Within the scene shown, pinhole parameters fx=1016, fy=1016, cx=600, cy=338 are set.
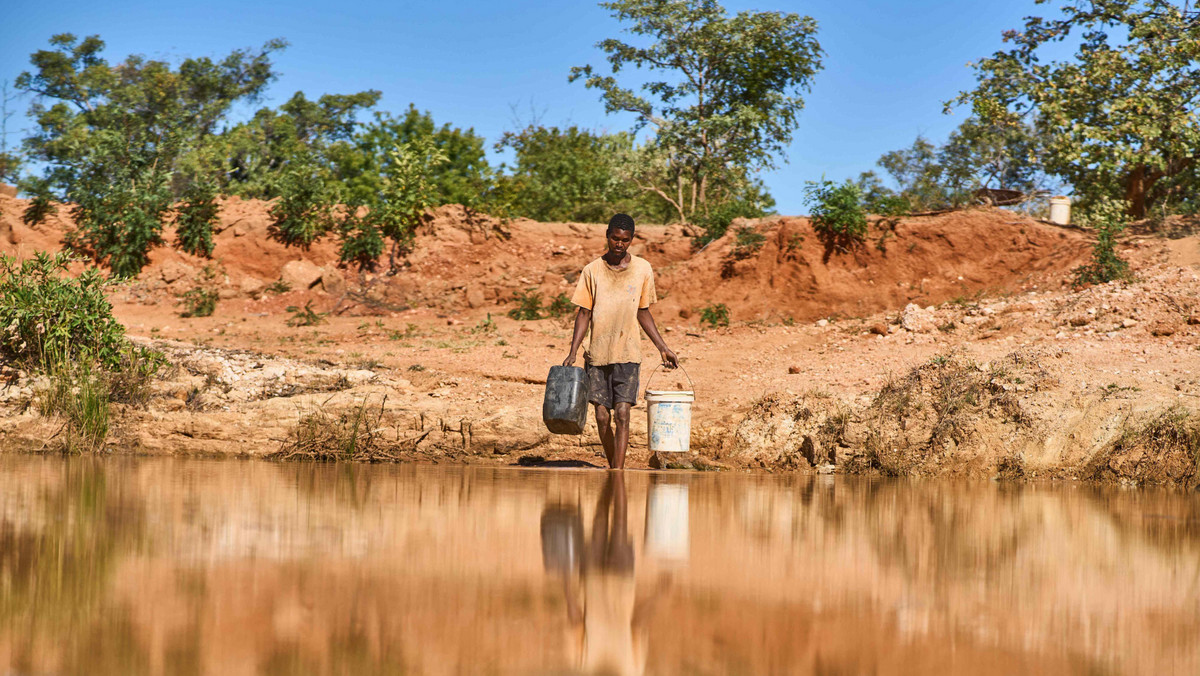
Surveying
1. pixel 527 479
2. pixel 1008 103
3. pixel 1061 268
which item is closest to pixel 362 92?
pixel 1008 103

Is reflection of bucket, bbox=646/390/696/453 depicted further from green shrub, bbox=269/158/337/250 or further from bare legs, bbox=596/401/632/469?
green shrub, bbox=269/158/337/250

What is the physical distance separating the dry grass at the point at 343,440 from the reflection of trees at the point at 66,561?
8.96 feet

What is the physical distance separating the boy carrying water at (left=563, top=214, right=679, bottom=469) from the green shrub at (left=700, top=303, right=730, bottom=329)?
856 centimetres

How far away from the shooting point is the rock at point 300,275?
19.0 m

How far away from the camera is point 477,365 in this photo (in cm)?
1245

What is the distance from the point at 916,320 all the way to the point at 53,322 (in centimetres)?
1034

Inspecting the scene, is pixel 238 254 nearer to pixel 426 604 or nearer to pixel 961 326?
pixel 961 326

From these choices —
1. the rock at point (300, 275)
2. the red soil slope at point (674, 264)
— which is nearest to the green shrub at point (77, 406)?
the red soil slope at point (674, 264)

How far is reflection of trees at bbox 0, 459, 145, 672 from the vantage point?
289 centimetres

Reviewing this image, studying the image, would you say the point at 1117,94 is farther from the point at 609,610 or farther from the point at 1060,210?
the point at 609,610

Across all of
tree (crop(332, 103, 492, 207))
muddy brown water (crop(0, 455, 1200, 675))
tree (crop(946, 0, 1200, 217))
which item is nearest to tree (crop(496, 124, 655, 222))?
tree (crop(332, 103, 492, 207))

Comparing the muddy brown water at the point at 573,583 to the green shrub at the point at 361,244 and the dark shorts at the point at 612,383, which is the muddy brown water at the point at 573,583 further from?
the green shrub at the point at 361,244

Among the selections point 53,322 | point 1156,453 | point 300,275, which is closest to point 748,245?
point 300,275

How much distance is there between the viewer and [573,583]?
12.2 feet
